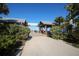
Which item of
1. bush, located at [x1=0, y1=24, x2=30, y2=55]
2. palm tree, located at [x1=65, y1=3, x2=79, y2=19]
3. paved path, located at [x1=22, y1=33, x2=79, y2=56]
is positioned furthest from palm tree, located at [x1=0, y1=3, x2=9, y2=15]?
palm tree, located at [x1=65, y1=3, x2=79, y2=19]

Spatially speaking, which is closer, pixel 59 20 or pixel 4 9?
pixel 59 20

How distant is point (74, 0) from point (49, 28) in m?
1.09

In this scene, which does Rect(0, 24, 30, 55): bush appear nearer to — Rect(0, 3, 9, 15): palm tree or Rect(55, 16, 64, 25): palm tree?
Rect(0, 3, 9, 15): palm tree

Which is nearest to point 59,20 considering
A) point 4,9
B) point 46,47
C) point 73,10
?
point 73,10

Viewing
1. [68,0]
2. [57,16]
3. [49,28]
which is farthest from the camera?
[49,28]

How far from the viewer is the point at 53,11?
164 inches

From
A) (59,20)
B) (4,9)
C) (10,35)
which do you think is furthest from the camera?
(4,9)

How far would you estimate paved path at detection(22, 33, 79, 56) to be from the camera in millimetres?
3998

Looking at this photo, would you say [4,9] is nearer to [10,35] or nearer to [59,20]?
[10,35]

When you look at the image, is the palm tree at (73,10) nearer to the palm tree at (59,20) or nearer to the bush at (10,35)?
the palm tree at (59,20)

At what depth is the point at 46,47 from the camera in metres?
4.20

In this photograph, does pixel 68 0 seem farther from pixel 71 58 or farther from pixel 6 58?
pixel 6 58

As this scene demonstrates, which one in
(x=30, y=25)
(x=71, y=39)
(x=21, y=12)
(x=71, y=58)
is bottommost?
(x=71, y=58)

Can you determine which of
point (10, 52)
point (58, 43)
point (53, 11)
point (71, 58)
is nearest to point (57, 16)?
point (53, 11)
